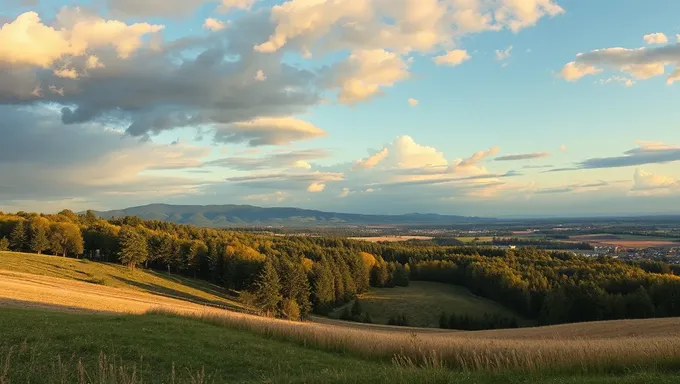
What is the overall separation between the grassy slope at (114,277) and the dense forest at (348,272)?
6718 millimetres

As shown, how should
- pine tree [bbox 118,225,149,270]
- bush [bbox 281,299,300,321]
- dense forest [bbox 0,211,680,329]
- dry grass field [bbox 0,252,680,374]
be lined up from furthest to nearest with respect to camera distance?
pine tree [bbox 118,225,149,270], dense forest [bbox 0,211,680,329], bush [bbox 281,299,300,321], dry grass field [bbox 0,252,680,374]

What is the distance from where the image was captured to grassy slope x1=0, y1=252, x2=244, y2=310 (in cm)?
6794

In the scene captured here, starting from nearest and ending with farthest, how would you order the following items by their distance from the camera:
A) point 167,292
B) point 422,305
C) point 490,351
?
point 490,351 < point 167,292 < point 422,305

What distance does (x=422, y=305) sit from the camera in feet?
292

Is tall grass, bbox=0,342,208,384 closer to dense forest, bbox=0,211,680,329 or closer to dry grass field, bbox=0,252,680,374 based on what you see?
dry grass field, bbox=0,252,680,374

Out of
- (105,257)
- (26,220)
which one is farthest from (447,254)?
(26,220)

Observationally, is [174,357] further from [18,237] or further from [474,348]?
[18,237]

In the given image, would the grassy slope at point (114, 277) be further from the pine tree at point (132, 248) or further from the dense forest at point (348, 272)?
the dense forest at point (348, 272)

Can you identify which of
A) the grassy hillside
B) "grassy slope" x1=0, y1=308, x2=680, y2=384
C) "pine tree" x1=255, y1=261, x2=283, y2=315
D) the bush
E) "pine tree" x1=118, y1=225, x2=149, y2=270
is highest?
"grassy slope" x1=0, y1=308, x2=680, y2=384

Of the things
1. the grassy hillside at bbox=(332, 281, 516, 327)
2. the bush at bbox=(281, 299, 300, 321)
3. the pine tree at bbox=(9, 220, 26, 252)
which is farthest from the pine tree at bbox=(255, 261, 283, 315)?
the pine tree at bbox=(9, 220, 26, 252)

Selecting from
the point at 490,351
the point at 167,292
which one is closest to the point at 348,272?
the point at 167,292

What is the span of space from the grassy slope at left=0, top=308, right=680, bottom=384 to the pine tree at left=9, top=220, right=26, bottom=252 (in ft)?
301

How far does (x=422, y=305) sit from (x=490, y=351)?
2993 inches

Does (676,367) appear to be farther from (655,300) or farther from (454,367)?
(655,300)
